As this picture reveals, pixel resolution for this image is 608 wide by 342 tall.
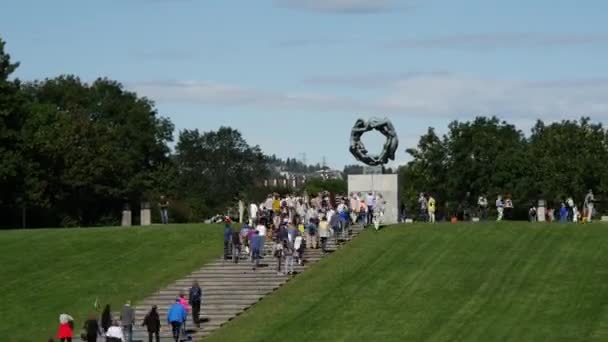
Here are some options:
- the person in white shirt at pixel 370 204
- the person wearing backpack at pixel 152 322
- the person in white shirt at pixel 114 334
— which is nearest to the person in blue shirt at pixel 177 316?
the person wearing backpack at pixel 152 322

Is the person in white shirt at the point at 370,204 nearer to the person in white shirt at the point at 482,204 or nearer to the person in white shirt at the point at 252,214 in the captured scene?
the person in white shirt at the point at 252,214

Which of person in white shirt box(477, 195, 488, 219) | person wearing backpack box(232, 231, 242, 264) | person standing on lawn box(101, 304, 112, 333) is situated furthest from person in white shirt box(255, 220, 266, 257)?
person in white shirt box(477, 195, 488, 219)

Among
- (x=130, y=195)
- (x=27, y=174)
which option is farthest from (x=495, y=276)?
(x=130, y=195)

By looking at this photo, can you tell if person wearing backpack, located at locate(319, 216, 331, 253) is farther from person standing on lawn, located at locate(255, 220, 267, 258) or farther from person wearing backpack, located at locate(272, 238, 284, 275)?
person wearing backpack, located at locate(272, 238, 284, 275)

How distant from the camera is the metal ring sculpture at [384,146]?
70.2 meters

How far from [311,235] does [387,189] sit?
26.3 feet

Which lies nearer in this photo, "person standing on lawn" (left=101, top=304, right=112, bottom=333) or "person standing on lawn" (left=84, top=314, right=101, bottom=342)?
"person standing on lawn" (left=84, top=314, right=101, bottom=342)

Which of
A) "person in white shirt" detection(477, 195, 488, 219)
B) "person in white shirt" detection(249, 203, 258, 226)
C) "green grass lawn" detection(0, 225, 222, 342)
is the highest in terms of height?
"person in white shirt" detection(477, 195, 488, 219)

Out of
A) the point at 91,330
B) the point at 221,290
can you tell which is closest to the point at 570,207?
the point at 221,290

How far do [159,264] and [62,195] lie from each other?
46489mm

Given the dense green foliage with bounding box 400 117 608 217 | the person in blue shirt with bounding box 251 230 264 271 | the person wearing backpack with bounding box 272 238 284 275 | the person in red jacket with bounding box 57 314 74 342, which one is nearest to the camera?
the person in red jacket with bounding box 57 314 74 342

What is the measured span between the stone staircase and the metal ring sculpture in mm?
9112

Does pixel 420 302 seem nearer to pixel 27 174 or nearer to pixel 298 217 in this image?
pixel 298 217

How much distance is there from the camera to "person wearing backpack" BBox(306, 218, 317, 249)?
62.4m
